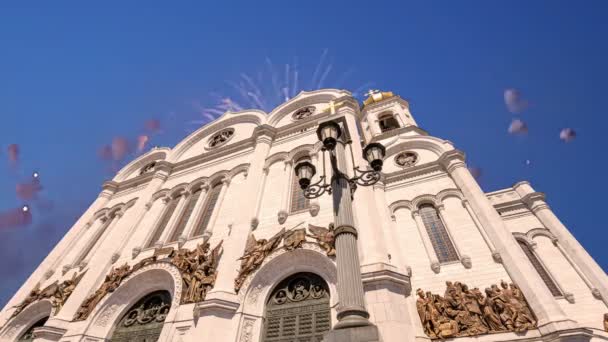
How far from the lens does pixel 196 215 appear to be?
1381 cm

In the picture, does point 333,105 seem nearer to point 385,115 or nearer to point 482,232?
point 482,232

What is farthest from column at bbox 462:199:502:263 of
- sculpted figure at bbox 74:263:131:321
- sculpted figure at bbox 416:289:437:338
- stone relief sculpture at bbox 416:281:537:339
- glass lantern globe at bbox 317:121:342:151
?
sculpted figure at bbox 74:263:131:321

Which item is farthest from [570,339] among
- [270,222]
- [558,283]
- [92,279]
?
[92,279]

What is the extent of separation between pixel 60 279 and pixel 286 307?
12451 mm

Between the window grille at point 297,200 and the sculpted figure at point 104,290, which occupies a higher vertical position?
the window grille at point 297,200

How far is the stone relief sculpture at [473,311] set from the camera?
309 inches

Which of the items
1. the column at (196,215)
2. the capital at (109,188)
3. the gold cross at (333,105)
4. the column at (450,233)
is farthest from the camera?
the capital at (109,188)

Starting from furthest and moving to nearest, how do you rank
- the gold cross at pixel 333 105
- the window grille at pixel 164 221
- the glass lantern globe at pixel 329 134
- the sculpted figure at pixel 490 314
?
the window grille at pixel 164 221
the gold cross at pixel 333 105
the sculpted figure at pixel 490 314
the glass lantern globe at pixel 329 134

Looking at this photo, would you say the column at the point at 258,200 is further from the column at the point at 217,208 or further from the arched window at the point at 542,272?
the arched window at the point at 542,272

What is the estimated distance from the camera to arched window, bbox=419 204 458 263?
1084cm

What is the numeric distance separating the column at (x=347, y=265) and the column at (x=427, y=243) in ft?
20.3

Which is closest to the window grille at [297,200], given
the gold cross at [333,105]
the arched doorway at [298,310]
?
the arched doorway at [298,310]

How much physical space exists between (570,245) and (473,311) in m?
7.39

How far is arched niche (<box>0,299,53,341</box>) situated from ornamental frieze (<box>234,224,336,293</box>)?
9.86 meters
